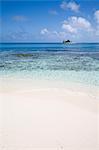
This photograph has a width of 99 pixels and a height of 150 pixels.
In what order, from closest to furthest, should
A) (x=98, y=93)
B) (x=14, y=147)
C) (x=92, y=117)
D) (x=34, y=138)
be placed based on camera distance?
(x=14, y=147) < (x=34, y=138) < (x=92, y=117) < (x=98, y=93)

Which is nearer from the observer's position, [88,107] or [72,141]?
[72,141]

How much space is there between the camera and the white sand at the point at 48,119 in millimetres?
1823

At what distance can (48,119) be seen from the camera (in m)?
→ 2.26

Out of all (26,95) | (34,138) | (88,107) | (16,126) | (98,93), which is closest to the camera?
(34,138)

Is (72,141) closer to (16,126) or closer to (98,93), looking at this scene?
(16,126)

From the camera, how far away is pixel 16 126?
81.1 inches

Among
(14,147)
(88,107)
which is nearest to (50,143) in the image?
(14,147)

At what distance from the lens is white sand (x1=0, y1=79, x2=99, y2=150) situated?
5.98ft

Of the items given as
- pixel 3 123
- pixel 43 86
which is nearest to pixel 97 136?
pixel 3 123

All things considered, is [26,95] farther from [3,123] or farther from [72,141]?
[72,141]

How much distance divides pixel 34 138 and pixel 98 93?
1.79 meters

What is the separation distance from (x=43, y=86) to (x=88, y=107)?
4.02ft

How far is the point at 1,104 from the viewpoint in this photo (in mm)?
2641

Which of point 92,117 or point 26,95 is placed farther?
point 26,95
